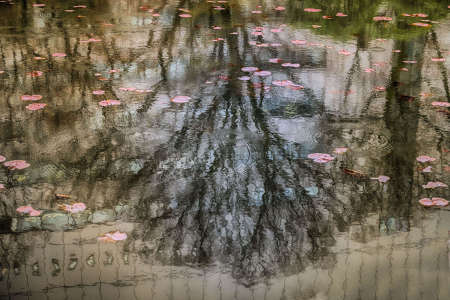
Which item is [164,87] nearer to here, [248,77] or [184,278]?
[248,77]

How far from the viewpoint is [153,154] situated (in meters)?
3.77

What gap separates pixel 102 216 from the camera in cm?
306

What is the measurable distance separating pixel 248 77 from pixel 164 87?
2.82 ft

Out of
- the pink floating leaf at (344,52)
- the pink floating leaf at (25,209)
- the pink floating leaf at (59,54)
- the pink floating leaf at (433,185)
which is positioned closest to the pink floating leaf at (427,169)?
the pink floating leaf at (433,185)

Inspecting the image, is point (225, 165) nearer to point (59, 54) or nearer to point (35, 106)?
point (35, 106)

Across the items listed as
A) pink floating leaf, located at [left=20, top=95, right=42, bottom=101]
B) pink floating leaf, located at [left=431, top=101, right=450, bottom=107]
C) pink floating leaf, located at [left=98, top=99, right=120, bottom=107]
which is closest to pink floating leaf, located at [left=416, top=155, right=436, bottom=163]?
pink floating leaf, located at [left=431, top=101, right=450, bottom=107]

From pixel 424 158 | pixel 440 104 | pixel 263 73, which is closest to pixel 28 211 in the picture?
pixel 424 158

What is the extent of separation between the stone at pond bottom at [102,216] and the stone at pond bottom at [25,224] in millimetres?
289

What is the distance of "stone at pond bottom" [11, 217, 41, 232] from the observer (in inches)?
116

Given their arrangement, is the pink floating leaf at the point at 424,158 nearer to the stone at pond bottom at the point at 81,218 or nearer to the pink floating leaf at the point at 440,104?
the pink floating leaf at the point at 440,104

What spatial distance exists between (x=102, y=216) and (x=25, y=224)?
41 cm

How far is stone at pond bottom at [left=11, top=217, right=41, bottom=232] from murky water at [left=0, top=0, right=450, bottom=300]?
Result: 0.04ft

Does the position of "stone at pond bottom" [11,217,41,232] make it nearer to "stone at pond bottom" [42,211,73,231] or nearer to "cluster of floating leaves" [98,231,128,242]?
"stone at pond bottom" [42,211,73,231]

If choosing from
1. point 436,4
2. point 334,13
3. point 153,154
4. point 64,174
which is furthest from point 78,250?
point 436,4
